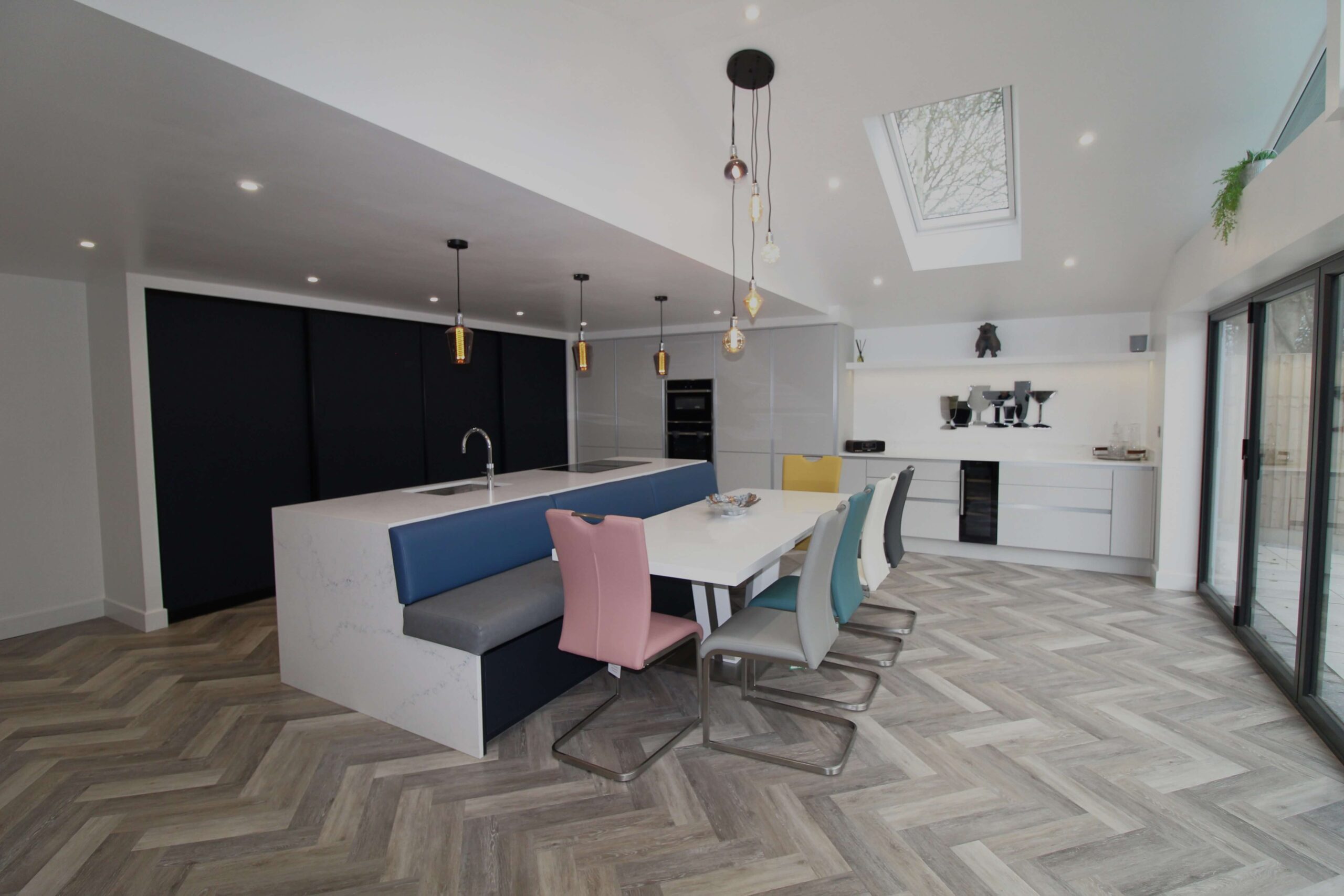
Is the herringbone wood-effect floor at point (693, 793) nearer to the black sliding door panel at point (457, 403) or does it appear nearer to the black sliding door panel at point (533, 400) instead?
the black sliding door panel at point (457, 403)

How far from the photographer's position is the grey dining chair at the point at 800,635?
225 cm

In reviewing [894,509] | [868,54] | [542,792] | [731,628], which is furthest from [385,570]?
[868,54]

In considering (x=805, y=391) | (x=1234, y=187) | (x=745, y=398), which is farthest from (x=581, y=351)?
(x=1234, y=187)

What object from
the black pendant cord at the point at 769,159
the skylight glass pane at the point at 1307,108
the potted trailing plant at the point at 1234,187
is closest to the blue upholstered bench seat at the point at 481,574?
the black pendant cord at the point at 769,159

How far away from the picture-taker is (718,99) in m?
3.47

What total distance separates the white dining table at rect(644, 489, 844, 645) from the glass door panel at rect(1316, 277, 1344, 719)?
1930 mm

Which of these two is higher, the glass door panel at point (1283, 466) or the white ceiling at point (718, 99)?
the white ceiling at point (718, 99)

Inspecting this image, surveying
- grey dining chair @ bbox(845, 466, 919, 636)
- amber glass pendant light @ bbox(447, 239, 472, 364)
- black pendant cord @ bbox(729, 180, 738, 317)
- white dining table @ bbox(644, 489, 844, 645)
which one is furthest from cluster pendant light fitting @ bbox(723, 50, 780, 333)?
amber glass pendant light @ bbox(447, 239, 472, 364)

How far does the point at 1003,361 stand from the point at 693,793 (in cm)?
459

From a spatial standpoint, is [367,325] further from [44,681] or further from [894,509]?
[894,509]

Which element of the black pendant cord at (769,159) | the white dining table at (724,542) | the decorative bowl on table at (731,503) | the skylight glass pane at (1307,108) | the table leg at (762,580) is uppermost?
the black pendant cord at (769,159)

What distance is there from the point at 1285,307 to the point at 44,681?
6.45 meters

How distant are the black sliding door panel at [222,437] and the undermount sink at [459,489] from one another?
1742 millimetres

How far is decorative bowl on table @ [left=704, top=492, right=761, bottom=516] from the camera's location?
3.26 metres
